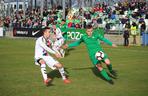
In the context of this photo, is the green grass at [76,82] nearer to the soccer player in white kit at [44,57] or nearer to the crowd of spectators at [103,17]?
the soccer player in white kit at [44,57]

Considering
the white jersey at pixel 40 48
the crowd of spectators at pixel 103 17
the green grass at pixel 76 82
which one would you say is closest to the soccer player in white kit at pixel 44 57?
the white jersey at pixel 40 48

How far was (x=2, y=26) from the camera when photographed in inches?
1868

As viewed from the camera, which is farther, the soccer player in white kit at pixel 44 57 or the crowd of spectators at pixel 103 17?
the crowd of spectators at pixel 103 17

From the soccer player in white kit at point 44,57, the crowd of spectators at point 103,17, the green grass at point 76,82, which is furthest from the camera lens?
the crowd of spectators at point 103,17

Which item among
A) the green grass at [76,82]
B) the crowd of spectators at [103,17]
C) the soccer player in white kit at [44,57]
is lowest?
the green grass at [76,82]

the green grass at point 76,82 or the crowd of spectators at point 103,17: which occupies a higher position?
the crowd of spectators at point 103,17

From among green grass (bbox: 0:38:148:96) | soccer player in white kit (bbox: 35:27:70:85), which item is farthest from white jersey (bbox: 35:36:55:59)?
green grass (bbox: 0:38:148:96)

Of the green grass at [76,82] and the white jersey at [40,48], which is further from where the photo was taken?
the white jersey at [40,48]

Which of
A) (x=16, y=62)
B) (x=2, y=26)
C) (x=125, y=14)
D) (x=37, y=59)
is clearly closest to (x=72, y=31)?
(x=125, y=14)

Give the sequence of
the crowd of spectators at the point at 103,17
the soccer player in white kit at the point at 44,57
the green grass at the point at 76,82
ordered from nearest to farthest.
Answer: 1. the green grass at the point at 76,82
2. the soccer player in white kit at the point at 44,57
3. the crowd of spectators at the point at 103,17

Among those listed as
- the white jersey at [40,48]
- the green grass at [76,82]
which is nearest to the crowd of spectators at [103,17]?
the green grass at [76,82]

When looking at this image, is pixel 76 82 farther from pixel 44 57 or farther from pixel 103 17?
pixel 103 17

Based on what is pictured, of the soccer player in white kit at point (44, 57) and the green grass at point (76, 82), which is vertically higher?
the soccer player in white kit at point (44, 57)

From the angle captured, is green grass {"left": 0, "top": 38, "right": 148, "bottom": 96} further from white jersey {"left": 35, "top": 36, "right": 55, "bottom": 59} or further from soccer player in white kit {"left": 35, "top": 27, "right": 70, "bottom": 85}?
white jersey {"left": 35, "top": 36, "right": 55, "bottom": 59}
